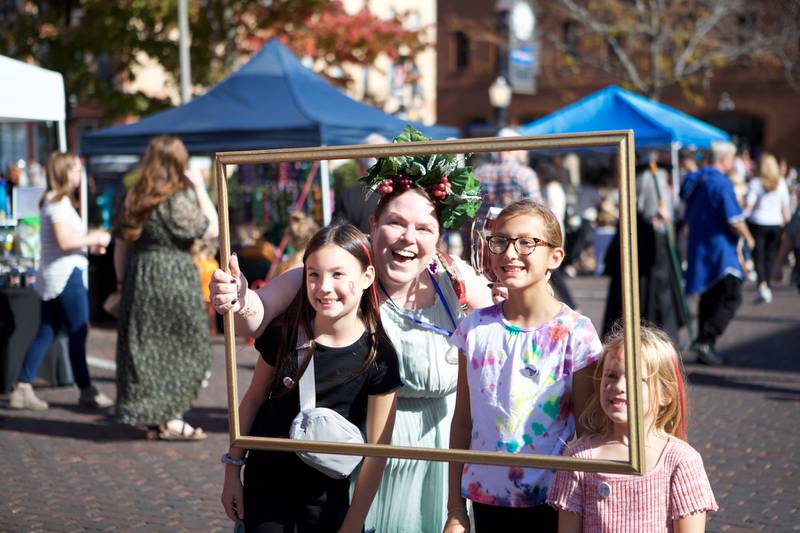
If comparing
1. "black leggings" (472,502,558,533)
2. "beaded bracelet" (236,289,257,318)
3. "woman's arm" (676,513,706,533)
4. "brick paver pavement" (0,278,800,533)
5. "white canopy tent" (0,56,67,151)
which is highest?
"white canopy tent" (0,56,67,151)

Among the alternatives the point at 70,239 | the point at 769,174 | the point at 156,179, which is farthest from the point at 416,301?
the point at 769,174

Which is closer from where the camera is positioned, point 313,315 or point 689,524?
point 689,524

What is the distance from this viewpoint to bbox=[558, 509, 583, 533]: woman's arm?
2.63 metres

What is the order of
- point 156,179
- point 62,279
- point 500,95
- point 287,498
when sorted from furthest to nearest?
point 500,95 → point 62,279 → point 156,179 → point 287,498

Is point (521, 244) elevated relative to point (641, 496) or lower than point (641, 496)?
elevated

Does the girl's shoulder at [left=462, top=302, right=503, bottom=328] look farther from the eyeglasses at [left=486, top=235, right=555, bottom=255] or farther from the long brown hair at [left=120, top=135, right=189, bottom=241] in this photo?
the long brown hair at [left=120, top=135, right=189, bottom=241]

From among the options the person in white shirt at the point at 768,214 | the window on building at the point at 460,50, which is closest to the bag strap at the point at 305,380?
the person in white shirt at the point at 768,214

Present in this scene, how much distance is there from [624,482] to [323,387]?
797 millimetres

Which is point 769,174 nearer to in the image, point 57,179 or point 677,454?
point 57,179

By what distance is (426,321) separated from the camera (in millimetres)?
3025

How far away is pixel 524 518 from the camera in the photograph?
9.05ft

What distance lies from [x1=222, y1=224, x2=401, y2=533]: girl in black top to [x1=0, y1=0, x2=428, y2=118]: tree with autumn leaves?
1475cm

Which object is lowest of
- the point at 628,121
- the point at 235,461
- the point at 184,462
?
the point at 184,462

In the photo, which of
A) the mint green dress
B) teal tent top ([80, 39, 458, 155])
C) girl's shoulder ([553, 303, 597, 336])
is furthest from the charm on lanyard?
teal tent top ([80, 39, 458, 155])
